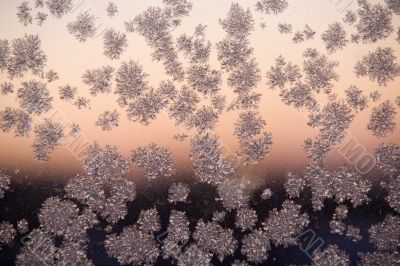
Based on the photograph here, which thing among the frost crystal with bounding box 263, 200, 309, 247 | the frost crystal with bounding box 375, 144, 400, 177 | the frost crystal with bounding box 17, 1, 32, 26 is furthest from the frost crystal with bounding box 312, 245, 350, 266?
the frost crystal with bounding box 17, 1, 32, 26

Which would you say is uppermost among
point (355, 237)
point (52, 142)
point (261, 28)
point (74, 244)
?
point (261, 28)

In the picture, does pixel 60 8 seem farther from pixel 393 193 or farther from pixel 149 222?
pixel 393 193

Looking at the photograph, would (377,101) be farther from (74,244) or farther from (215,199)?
(74,244)

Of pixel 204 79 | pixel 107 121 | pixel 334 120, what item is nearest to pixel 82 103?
pixel 107 121

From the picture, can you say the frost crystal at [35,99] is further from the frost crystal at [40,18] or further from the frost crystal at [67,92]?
the frost crystal at [40,18]

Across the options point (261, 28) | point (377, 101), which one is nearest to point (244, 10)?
point (261, 28)

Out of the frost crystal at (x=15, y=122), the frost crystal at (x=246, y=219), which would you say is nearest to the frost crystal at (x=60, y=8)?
the frost crystal at (x=15, y=122)
